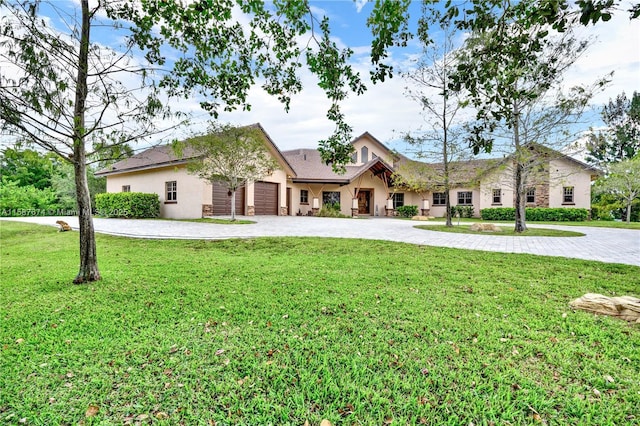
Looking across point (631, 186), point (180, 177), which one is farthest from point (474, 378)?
point (631, 186)

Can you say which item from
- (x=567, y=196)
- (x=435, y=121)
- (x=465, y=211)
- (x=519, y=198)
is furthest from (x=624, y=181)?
(x=435, y=121)

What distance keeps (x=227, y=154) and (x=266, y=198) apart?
21.4ft

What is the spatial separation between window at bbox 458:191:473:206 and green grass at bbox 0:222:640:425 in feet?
68.6

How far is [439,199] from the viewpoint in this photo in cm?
2673

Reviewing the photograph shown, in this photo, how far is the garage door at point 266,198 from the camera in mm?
19797

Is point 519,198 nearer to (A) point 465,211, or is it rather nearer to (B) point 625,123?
(A) point 465,211

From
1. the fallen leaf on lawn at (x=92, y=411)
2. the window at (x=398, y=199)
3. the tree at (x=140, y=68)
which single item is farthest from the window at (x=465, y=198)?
the fallen leaf on lawn at (x=92, y=411)

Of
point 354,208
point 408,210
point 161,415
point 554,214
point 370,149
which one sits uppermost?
point 370,149

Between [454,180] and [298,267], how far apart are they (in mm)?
11122

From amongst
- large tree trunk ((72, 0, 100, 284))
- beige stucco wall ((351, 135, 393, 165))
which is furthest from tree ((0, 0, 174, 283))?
beige stucco wall ((351, 135, 393, 165))

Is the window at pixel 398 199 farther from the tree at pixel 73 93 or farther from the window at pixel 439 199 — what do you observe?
the tree at pixel 73 93

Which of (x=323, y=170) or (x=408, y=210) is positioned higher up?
(x=323, y=170)

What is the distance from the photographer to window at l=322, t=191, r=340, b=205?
2503 centimetres

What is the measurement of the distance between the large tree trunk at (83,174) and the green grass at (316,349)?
32cm
